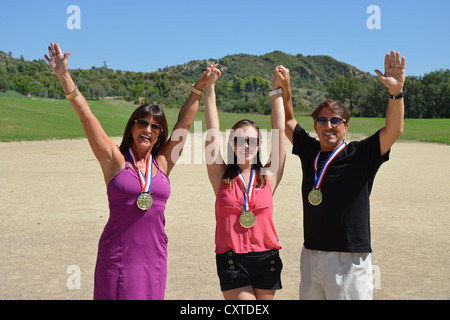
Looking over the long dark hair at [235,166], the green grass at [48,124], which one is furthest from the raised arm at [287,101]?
the green grass at [48,124]

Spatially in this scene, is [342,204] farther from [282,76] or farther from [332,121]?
[282,76]

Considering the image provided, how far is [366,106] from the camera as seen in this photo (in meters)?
107

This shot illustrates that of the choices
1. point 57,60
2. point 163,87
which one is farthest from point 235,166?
point 163,87

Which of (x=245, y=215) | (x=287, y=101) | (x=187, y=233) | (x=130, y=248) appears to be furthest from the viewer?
(x=187, y=233)

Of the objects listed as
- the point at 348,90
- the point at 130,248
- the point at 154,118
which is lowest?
the point at 130,248

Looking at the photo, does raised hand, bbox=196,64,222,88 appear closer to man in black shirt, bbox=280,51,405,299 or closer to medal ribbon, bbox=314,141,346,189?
man in black shirt, bbox=280,51,405,299

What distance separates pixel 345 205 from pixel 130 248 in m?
1.59

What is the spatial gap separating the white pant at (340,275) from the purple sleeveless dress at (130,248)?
1.17m

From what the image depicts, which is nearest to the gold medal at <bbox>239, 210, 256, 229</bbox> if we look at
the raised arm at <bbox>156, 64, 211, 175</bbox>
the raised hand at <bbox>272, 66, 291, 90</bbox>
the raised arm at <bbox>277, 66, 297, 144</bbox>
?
the raised arm at <bbox>156, 64, 211, 175</bbox>

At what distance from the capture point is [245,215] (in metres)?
3.50

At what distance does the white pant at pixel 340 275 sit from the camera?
338 centimetres

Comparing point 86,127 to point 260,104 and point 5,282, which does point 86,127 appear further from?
point 260,104

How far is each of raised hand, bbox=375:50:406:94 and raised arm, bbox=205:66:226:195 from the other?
1.35m

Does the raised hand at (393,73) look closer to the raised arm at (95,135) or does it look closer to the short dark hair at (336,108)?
the short dark hair at (336,108)
